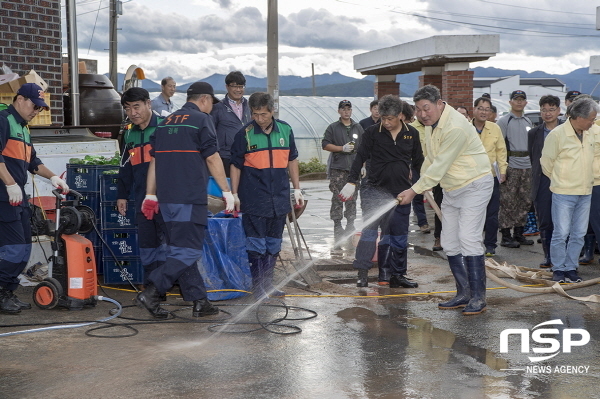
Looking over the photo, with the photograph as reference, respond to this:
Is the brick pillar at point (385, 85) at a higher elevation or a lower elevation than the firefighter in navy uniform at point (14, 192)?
higher

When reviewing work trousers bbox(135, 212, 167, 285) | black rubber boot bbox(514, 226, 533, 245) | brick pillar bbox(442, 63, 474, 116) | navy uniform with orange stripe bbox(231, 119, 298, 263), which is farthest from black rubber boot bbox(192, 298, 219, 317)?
brick pillar bbox(442, 63, 474, 116)

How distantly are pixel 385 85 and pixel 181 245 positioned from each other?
18.3 metres

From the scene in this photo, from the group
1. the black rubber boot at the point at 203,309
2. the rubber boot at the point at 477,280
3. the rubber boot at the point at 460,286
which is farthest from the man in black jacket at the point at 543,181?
the black rubber boot at the point at 203,309

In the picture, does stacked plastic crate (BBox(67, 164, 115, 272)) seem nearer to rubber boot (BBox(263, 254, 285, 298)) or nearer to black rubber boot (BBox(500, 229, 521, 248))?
rubber boot (BBox(263, 254, 285, 298))

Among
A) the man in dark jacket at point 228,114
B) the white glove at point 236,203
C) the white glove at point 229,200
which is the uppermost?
the man in dark jacket at point 228,114

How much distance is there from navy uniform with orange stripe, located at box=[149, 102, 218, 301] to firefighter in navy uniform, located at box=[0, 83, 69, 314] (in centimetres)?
113

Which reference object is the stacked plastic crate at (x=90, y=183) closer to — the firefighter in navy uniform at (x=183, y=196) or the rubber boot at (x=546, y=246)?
the firefighter in navy uniform at (x=183, y=196)

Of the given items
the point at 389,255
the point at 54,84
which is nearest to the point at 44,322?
the point at 389,255

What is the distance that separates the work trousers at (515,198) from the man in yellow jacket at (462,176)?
3.80 meters

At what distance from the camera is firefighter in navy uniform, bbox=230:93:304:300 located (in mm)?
7234

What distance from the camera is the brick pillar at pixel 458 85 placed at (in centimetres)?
1862

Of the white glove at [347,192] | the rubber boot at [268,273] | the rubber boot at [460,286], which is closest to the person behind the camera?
the rubber boot at [460,286]

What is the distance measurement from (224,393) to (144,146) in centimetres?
332

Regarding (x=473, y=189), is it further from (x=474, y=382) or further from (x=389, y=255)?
(x=474, y=382)
